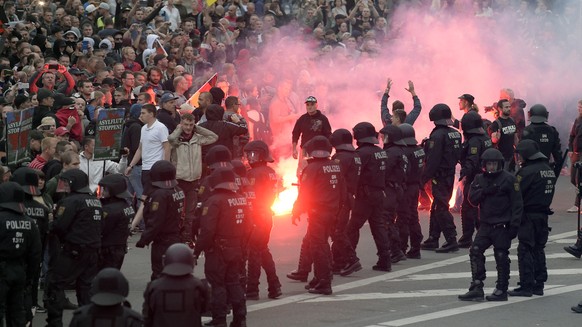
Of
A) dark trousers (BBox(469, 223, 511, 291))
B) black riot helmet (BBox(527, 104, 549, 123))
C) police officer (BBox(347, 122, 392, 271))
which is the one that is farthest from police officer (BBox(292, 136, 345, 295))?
black riot helmet (BBox(527, 104, 549, 123))

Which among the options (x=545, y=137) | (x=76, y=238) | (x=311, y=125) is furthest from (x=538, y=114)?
(x=76, y=238)

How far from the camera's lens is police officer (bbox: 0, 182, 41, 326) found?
12359 mm

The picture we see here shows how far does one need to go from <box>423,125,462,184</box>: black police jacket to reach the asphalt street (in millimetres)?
1223

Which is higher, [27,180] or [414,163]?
[414,163]

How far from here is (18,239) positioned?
12398mm

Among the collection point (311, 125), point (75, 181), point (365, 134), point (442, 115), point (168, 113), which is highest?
point (168, 113)

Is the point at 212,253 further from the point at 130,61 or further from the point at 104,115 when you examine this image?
the point at 130,61

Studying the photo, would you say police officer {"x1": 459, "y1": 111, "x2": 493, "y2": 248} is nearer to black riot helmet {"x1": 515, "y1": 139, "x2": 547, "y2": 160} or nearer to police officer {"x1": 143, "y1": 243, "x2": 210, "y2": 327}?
black riot helmet {"x1": 515, "y1": 139, "x2": 547, "y2": 160}

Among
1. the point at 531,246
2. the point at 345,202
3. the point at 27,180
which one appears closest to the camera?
the point at 27,180

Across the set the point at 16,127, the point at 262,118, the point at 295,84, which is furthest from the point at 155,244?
the point at 295,84

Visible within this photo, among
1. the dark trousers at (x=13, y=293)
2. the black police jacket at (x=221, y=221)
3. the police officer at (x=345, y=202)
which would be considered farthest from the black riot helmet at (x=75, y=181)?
the police officer at (x=345, y=202)

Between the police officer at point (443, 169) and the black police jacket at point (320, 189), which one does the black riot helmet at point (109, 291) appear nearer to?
the black police jacket at point (320, 189)

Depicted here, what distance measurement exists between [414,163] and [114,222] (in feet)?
18.6

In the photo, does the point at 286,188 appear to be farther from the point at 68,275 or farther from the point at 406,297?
the point at 68,275
